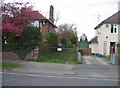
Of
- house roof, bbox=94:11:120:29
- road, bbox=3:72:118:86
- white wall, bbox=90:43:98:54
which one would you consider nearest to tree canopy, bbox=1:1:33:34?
road, bbox=3:72:118:86

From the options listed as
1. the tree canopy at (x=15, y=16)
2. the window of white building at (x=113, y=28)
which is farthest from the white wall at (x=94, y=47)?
the tree canopy at (x=15, y=16)

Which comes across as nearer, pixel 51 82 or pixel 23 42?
pixel 51 82

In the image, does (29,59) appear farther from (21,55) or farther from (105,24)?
(105,24)

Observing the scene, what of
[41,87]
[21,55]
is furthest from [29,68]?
[41,87]

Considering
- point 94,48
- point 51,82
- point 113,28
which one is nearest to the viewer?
point 51,82

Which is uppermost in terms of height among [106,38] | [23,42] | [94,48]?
[106,38]

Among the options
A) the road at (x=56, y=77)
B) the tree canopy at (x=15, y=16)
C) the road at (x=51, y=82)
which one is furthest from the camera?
the tree canopy at (x=15, y=16)

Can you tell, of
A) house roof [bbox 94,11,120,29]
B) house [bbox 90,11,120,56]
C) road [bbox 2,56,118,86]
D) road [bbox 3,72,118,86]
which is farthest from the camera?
house [bbox 90,11,120,56]

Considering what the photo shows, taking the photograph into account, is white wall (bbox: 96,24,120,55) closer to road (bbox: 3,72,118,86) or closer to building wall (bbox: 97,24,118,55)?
building wall (bbox: 97,24,118,55)

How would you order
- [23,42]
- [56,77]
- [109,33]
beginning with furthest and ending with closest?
[109,33] → [23,42] → [56,77]

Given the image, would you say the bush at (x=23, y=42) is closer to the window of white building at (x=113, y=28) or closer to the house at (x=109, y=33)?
the house at (x=109, y=33)

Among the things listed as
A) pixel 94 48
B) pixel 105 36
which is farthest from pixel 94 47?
pixel 105 36

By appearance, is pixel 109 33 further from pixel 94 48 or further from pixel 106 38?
pixel 94 48

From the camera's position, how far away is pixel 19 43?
31.7 meters
